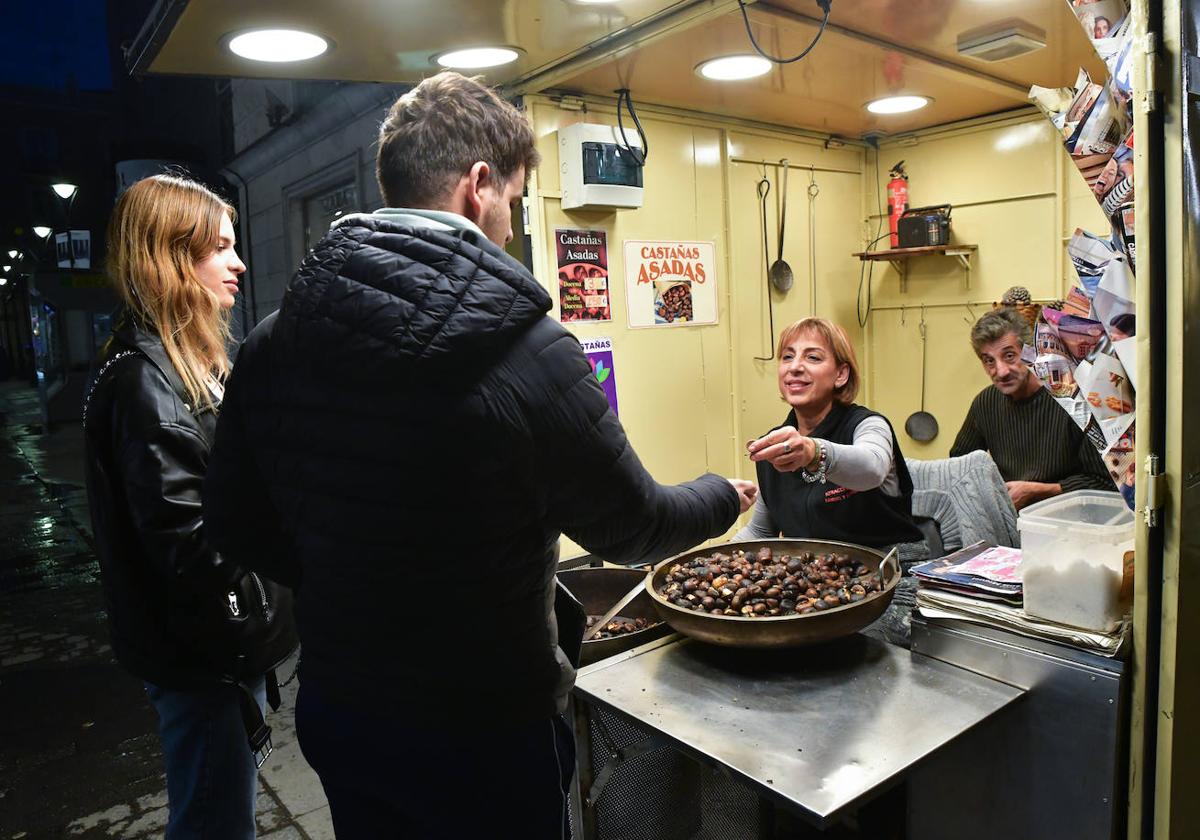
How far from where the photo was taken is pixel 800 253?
543 cm

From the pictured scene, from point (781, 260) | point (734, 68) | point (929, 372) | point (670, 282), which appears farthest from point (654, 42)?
point (929, 372)

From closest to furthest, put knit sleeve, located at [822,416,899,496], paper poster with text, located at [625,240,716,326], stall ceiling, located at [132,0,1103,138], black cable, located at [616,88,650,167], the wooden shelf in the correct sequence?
knit sleeve, located at [822,416,899,496] → stall ceiling, located at [132,0,1103,138] → black cable, located at [616,88,650,167] → paper poster with text, located at [625,240,716,326] → the wooden shelf

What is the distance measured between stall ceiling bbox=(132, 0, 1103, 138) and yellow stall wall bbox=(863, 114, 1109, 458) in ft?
2.21

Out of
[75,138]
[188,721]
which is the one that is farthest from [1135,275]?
[75,138]

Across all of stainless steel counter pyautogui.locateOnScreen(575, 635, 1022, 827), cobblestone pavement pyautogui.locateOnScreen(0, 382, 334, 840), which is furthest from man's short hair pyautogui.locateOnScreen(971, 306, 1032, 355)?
cobblestone pavement pyautogui.locateOnScreen(0, 382, 334, 840)

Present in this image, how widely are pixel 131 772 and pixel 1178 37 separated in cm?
450

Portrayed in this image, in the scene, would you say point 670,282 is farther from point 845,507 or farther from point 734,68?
point 845,507

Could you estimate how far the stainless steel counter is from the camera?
5.14 feet

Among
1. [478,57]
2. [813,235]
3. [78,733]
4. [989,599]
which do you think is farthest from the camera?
[813,235]

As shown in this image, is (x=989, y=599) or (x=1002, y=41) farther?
(x=1002, y=41)

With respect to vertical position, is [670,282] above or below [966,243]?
below

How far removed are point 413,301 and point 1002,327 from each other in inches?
132

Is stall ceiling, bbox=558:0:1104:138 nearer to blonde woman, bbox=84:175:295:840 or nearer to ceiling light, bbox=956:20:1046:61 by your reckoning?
ceiling light, bbox=956:20:1046:61

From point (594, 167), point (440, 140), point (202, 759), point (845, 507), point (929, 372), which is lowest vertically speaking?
point (202, 759)
